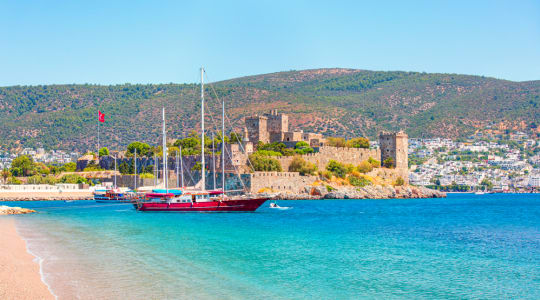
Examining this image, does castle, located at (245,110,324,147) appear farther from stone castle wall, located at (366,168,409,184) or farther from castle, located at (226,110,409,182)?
stone castle wall, located at (366,168,409,184)

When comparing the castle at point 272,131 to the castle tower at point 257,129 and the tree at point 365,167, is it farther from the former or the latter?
the tree at point 365,167

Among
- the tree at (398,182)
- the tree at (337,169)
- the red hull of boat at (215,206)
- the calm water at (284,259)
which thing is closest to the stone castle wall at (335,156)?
the tree at (337,169)

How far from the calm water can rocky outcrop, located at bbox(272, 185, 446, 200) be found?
19777mm

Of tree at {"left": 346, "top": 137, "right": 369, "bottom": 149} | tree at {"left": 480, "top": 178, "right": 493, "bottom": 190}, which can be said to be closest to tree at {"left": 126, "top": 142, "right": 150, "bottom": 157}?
tree at {"left": 346, "top": 137, "right": 369, "bottom": 149}

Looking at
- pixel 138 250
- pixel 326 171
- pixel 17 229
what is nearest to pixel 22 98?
pixel 326 171

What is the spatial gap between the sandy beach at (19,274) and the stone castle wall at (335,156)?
1245 inches

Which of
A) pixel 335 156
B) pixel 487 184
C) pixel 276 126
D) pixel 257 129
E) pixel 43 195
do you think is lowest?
pixel 487 184

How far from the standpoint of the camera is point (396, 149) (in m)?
54.5

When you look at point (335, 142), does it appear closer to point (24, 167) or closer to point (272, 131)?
point (272, 131)

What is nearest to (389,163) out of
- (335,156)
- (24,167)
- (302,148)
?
(335,156)

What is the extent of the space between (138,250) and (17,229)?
754cm

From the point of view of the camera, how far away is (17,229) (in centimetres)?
2161

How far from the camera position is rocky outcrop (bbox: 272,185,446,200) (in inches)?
1821

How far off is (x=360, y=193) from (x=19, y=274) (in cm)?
3958
